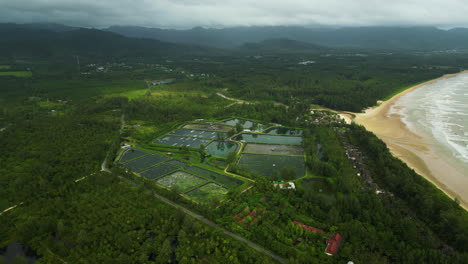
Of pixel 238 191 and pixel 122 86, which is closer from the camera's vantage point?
pixel 238 191

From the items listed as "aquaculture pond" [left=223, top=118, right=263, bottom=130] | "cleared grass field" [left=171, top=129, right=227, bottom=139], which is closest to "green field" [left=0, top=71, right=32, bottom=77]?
"cleared grass field" [left=171, top=129, right=227, bottom=139]

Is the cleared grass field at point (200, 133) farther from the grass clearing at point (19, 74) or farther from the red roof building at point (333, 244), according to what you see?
the grass clearing at point (19, 74)

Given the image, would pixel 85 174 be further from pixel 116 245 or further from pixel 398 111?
pixel 398 111

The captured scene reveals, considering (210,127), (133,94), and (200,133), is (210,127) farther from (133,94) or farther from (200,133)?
(133,94)

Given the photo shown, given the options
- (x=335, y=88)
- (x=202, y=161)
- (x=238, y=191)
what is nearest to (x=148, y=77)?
(x=335, y=88)

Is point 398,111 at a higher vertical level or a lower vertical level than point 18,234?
higher

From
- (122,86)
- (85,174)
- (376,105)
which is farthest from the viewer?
(122,86)

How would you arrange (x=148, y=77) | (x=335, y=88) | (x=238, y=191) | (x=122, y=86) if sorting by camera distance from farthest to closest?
(x=148, y=77)
(x=122, y=86)
(x=335, y=88)
(x=238, y=191)
